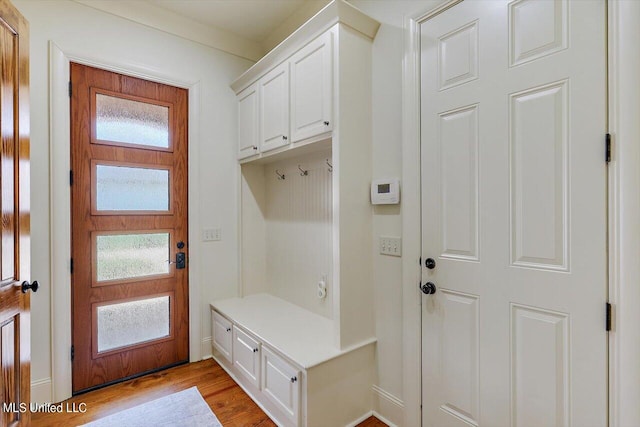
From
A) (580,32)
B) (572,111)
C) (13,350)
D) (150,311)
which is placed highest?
(580,32)

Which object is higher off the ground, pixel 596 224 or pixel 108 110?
pixel 108 110

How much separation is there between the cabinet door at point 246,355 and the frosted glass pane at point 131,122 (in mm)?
1695

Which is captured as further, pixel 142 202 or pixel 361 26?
pixel 142 202

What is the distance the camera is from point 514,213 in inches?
53.8

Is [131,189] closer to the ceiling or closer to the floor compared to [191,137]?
closer to the floor

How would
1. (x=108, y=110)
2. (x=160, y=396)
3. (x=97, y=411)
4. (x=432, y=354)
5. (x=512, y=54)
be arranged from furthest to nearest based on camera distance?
(x=108, y=110) < (x=160, y=396) < (x=97, y=411) < (x=432, y=354) < (x=512, y=54)

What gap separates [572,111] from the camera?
120cm

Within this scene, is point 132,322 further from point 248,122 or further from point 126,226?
point 248,122

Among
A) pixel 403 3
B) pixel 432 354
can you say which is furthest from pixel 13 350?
pixel 403 3

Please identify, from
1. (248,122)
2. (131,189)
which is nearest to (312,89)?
(248,122)

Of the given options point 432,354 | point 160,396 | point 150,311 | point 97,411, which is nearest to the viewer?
point 432,354

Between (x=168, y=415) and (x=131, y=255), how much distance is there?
3.97ft

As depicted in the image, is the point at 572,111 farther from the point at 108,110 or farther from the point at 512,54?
the point at 108,110

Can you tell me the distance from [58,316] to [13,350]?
76 cm
